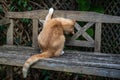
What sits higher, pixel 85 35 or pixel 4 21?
pixel 4 21

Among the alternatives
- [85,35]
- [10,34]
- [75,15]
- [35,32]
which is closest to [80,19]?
[75,15]

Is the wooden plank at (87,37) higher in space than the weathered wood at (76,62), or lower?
higher

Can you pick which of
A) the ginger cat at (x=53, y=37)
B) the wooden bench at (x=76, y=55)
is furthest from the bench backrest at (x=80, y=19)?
the ginger cat at (x=53, y=37)

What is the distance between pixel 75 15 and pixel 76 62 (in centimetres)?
123

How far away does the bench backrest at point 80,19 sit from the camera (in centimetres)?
575

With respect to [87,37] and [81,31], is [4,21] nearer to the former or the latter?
[81,31]

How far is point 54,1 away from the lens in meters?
6.61

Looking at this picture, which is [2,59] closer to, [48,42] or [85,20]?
[48,42]

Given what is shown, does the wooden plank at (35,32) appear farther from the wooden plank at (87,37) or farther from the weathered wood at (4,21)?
the wooden plank at (87,37)

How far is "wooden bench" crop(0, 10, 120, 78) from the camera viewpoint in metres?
4.77

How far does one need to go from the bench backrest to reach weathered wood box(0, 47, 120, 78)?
0.29 meters

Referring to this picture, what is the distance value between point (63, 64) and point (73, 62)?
0.14 m

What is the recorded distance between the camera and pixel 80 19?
19.2ft

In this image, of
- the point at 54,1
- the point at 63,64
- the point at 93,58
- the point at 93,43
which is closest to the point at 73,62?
the point at 63,64
